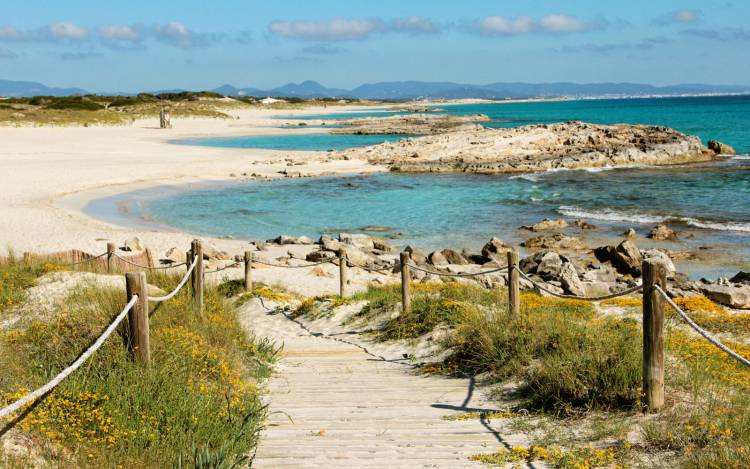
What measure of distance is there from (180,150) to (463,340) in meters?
46.6

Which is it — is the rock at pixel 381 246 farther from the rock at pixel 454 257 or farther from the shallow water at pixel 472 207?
the rock at pixel 454 257

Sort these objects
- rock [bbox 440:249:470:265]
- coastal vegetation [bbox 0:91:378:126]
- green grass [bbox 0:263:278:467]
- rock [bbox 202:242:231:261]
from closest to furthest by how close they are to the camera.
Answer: green grass [bbox 0:263:278:467] → rock [bbox 202:242:231:261] → rock [bbox 440:249:470:265] → coastal vegetation [bbox 0:91:378:126]

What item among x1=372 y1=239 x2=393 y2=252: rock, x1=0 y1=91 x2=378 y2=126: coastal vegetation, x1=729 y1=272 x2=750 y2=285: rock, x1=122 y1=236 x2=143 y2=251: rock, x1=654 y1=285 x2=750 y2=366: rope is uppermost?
x1=0 y1=91 x2=378 y2=126: coastal vegetation

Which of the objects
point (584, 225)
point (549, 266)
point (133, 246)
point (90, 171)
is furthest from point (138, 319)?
point (90, 171)

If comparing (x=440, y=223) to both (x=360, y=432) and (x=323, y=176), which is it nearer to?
(x=323, y=176)

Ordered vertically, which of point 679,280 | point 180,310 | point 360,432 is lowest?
point 679,280

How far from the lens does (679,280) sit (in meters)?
17.1

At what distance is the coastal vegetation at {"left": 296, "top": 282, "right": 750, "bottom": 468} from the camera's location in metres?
5.18

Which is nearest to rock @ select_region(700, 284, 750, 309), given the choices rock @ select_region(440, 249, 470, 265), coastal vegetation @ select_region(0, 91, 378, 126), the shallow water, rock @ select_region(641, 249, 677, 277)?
rock @ select_region(641, 249, 677, 277)

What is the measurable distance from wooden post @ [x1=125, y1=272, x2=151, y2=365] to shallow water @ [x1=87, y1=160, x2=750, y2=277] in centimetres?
1603

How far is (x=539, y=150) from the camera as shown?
48.9 meters

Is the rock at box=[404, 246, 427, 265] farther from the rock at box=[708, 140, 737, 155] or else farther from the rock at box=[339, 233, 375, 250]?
the rock at box=[708, 140, 737, 155]

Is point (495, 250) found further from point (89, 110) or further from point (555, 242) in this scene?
point (89, 110)

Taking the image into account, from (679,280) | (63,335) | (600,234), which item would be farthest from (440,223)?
(63,335)
